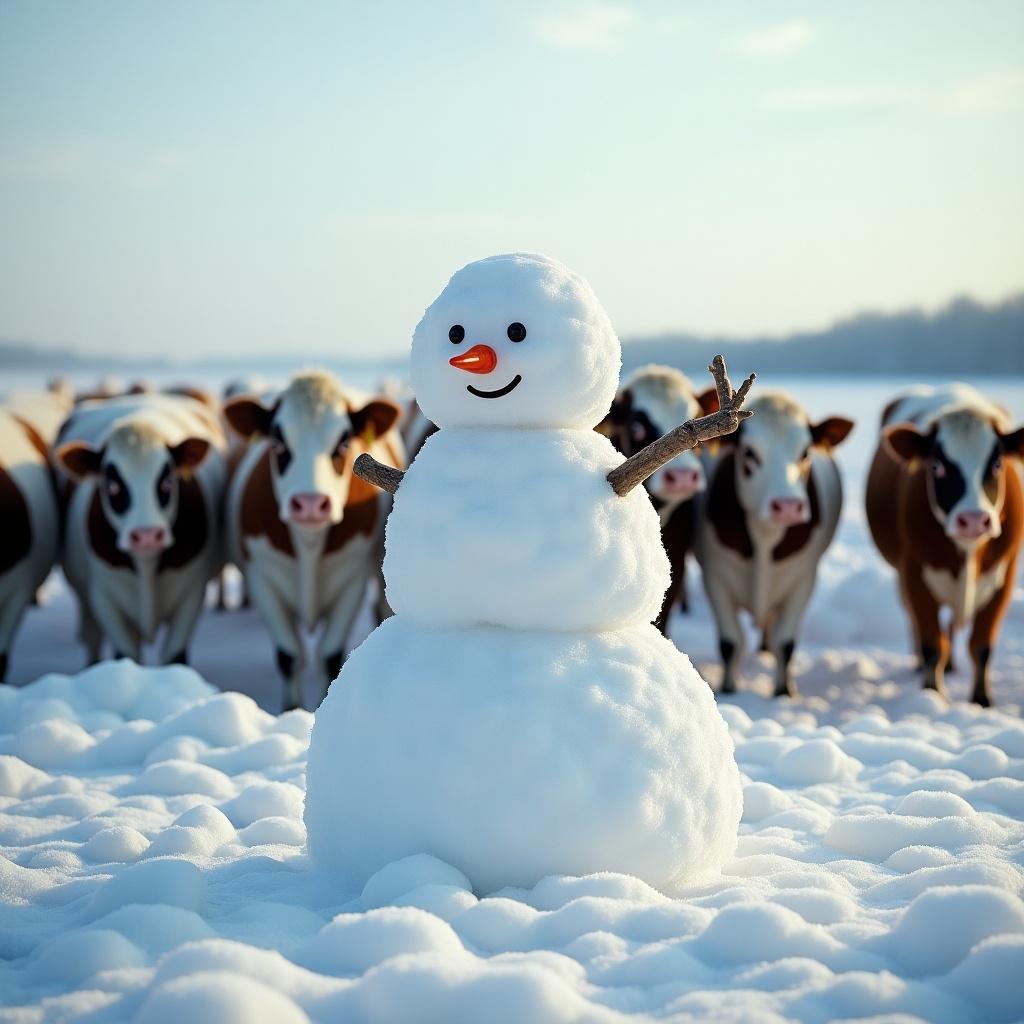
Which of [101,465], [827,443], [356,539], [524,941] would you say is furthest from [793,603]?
[524,941]

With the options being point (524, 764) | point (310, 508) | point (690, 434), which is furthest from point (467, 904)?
point (310, 508)

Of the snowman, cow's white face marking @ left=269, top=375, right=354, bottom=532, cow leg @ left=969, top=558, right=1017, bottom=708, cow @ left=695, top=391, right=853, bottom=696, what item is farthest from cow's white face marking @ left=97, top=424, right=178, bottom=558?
cow leg @ left=969, top=558, right=1017, bottom=708

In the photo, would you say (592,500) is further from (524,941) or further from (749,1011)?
(749,1011)

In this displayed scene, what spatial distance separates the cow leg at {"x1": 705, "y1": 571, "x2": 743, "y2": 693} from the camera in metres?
6.05

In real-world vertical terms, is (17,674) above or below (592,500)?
below

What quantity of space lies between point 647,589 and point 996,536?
383 centimetres

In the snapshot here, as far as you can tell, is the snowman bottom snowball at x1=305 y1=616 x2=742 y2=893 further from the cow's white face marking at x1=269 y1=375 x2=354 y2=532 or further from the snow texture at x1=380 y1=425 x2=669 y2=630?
the cow's white face marking at x1=269 y1=375 x2=354 y2=532

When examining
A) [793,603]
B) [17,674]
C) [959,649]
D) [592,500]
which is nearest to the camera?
[592,500]

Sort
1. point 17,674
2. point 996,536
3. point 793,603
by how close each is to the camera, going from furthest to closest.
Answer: point 17,674 → point 793,603 → point 996,536

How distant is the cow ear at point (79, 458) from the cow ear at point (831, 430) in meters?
3.74

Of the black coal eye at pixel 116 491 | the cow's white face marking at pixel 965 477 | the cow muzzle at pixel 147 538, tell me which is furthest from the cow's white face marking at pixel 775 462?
the black coal eye at pixel 116 491

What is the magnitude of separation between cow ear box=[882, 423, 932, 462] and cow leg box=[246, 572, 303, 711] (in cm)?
314

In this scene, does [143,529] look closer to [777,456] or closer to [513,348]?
[777,456]

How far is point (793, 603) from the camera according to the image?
6.07 meters
